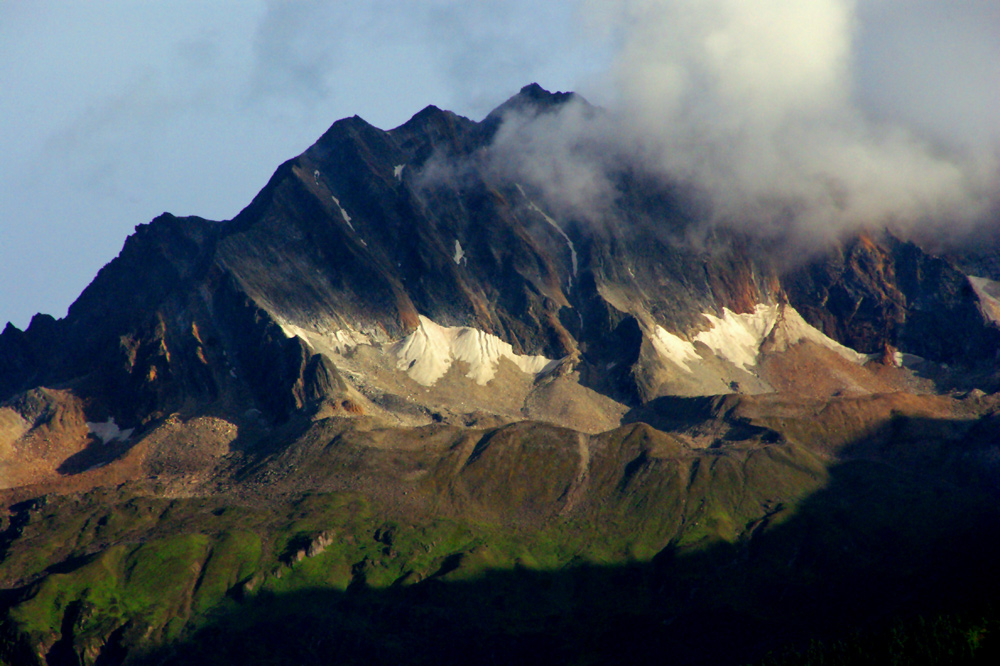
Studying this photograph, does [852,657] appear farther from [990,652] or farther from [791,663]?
[990,652]

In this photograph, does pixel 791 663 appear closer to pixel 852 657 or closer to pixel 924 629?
pixel 852 657

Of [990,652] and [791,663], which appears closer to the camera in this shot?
[990,652]

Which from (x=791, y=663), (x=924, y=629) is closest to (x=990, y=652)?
(x=924, y=629)

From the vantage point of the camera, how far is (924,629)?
199750 mm

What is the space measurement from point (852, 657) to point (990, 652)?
1006 inches

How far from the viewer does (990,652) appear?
7170 inches

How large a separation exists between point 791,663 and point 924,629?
90.8 ft

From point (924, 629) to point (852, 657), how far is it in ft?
53.4

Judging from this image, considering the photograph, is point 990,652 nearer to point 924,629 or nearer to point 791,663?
point 924,629

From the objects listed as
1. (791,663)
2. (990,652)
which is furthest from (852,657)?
(990,652)

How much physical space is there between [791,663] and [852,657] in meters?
11.8

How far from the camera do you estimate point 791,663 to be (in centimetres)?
19875

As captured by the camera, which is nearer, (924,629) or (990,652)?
(990,652)
